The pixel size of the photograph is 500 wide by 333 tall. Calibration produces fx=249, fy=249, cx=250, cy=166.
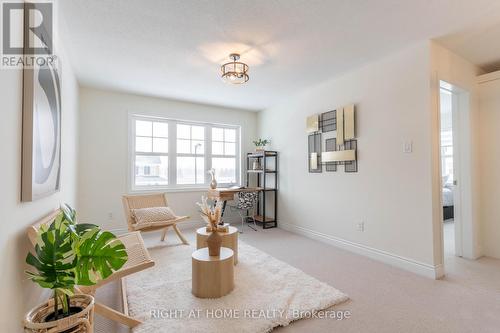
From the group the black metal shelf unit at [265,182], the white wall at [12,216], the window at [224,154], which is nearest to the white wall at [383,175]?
the black metal shelf unit at [265,182]

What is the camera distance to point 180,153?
4.77 m

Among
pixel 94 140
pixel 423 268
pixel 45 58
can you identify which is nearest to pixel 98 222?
pixel 94 140

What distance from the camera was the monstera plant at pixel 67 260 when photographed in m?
1.16

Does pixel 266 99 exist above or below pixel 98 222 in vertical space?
above

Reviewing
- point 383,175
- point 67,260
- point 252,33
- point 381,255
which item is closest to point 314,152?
point 383,175

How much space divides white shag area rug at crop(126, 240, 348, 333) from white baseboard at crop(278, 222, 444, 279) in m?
1.05

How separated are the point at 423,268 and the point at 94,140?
4684 millimetres

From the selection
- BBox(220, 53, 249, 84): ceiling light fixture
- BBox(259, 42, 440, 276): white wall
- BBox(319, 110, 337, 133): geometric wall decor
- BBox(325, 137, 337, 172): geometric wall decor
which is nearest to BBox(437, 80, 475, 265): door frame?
BBox(259, 42, 440, 276): white wall

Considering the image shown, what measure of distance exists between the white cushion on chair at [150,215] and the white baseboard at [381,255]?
7.00ft

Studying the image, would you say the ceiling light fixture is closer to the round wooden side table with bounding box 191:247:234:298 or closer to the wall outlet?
the round wooden side table with bounding box 191:247:234:298

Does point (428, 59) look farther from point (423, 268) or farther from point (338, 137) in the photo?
point (423, 268)

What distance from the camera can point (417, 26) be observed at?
225 centimetres

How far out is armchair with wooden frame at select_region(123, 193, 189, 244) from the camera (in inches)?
129

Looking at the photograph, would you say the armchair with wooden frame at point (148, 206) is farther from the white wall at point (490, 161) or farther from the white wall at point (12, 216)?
the white wall at point (490, 161)
